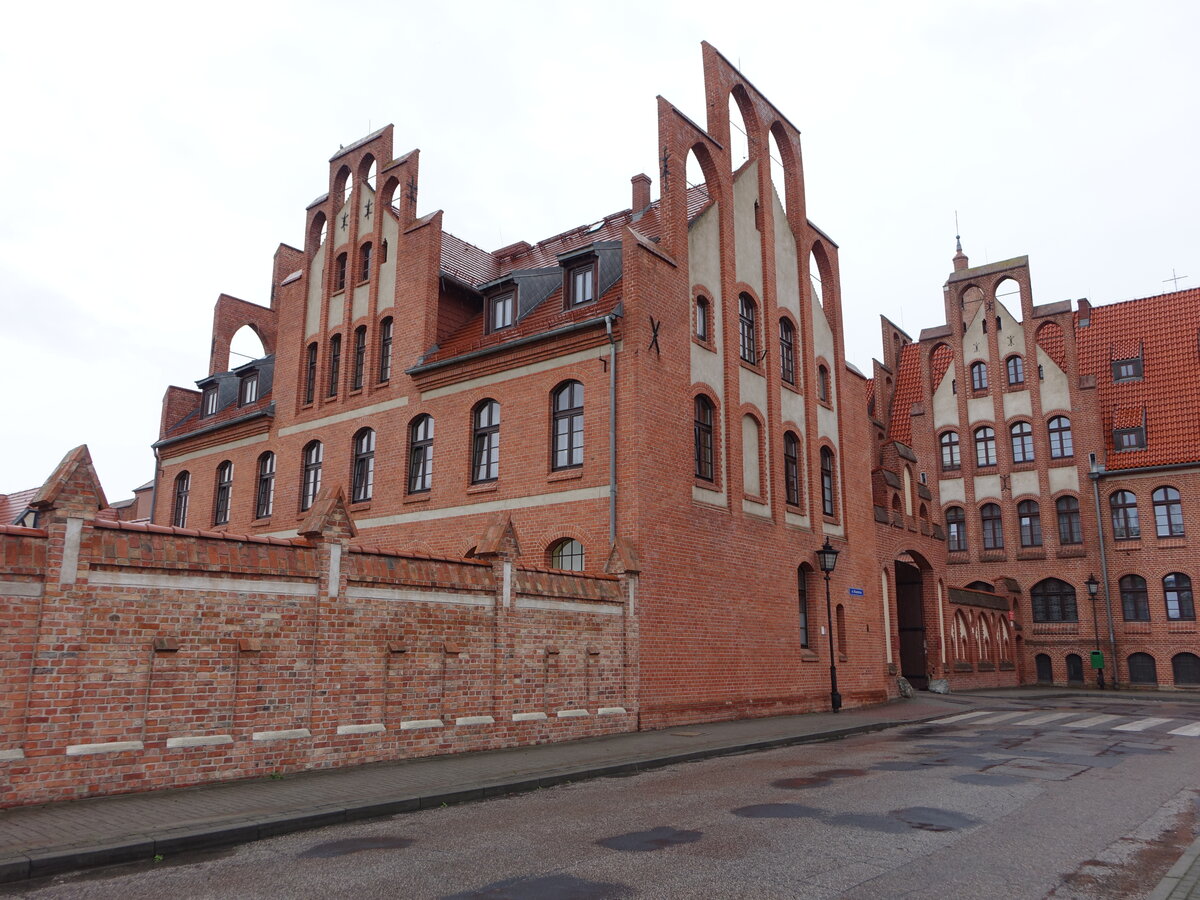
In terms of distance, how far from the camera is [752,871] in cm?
641

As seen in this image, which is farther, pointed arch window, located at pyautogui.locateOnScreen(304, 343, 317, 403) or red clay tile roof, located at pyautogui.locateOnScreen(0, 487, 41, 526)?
red clay tile roof, located at pyautogui.locateOnScreen(0, 487, 41, 526)

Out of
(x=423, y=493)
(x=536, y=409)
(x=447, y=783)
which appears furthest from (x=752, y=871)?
(x=423, y=493)

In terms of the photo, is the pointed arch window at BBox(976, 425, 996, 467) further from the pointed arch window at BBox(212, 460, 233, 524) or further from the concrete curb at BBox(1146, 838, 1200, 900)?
the concrete curb at BBox(1146, 838, 1200, 900)

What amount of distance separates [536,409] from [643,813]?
37.6ft

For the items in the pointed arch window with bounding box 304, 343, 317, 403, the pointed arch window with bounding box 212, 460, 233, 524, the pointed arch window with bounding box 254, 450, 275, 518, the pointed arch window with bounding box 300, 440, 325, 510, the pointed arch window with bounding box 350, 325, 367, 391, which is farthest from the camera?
the pointed arch window with bounding box 212, 460, 233, 524

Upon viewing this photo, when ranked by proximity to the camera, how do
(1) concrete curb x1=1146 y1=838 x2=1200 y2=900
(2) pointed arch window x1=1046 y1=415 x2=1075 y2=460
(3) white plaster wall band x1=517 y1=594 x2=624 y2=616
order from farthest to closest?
(2) pointed arch window x1=1046 y1=415 x2=1075 y2=460 → (3) white plaster wall band x1=517 y1=594 x2=624 y2=616 → (1) concrete curb x1=1146 y1=838 x2=1200 y2=900

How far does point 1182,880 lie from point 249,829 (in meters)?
7.14

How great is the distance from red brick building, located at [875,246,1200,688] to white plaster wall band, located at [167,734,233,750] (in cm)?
2503

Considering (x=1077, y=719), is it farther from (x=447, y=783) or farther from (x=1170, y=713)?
(x=447, y=783)

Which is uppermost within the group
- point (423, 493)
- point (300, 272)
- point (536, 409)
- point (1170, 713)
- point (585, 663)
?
point (300, 272)

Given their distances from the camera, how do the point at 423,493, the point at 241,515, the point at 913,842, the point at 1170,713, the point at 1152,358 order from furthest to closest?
the point at 1152,358
the point at 241,515
the point at 1170,713
the point at 423,493
the point at 913,842

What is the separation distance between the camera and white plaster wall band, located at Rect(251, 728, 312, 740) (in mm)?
10562

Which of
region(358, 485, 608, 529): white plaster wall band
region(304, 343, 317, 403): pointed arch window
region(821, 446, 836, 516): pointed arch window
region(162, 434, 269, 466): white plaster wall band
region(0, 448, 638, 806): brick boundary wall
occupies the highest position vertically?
region(304, 343, 317, 403): pointed arch window

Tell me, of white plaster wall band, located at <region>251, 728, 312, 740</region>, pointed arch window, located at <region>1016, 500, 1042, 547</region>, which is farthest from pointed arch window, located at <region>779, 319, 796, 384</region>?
pointed arch window, located at <region>1016, 500, 1042, 547</region>
